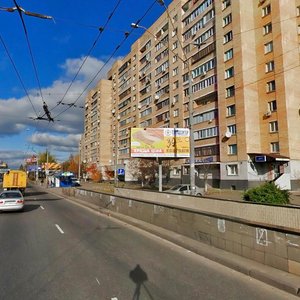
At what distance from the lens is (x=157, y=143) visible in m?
30.0

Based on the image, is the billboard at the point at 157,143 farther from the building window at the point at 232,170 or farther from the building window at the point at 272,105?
the building window at the point at 272,105

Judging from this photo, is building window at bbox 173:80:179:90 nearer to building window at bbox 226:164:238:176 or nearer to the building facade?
building window at bbox 226:164:238:176

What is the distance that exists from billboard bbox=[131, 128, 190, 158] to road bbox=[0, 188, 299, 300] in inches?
758

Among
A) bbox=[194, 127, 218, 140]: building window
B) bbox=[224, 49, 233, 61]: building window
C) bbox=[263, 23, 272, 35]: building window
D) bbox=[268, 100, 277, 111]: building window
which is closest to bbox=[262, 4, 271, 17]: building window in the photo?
bbox=[263, 23, 272, 35]: building window

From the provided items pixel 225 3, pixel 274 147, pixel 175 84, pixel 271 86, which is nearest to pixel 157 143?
pixel 274 147

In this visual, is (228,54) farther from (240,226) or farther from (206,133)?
(240,226)

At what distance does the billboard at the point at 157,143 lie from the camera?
97.7 feet

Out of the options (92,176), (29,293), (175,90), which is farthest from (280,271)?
(92,176)

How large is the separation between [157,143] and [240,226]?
899 inches

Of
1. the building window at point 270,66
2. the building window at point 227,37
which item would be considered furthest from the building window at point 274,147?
the building window at point 227,37

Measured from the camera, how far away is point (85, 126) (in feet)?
405

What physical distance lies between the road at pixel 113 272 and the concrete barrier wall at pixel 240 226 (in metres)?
0.63

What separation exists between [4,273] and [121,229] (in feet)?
20.4

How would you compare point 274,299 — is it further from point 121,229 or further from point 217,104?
point 217,104
